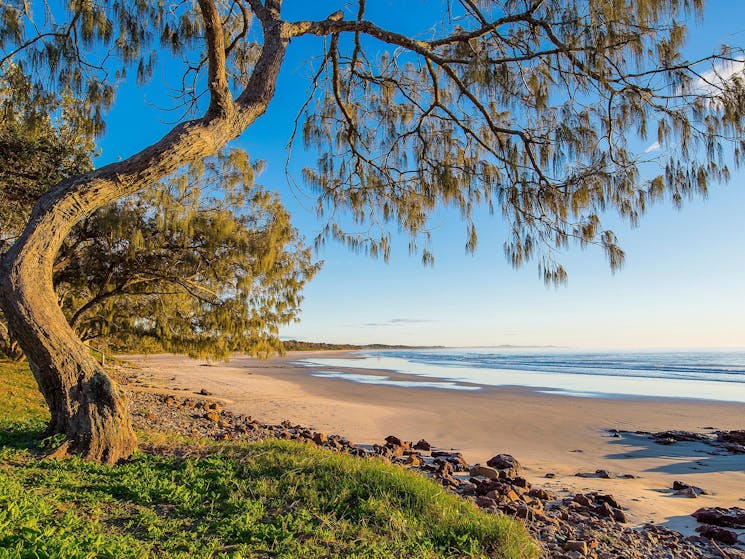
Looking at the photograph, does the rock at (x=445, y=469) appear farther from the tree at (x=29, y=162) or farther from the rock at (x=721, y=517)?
the tree at (x=29, y=162)

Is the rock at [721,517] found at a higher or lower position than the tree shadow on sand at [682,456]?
higher

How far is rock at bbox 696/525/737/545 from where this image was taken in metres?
3.97

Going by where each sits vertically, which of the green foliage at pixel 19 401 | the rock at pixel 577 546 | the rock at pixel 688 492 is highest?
the green foliage at pixel 19 401

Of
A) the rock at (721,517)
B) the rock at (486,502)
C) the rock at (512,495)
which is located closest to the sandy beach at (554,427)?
the rock at (721,517)

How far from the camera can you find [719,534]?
4039 mm

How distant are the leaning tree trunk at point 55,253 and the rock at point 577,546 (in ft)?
12.5

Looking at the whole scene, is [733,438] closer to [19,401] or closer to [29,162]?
[19,401]

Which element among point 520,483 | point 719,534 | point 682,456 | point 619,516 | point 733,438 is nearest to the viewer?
point 719,534

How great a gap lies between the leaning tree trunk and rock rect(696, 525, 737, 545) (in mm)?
5099

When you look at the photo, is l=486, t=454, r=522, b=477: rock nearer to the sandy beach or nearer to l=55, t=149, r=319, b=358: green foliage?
the sandy beach

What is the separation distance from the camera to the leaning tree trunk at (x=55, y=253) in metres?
4.19

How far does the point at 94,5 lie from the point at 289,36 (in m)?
2.29

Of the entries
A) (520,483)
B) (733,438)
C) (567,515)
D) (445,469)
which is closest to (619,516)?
(567,515)

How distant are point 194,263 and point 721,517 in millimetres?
8483
